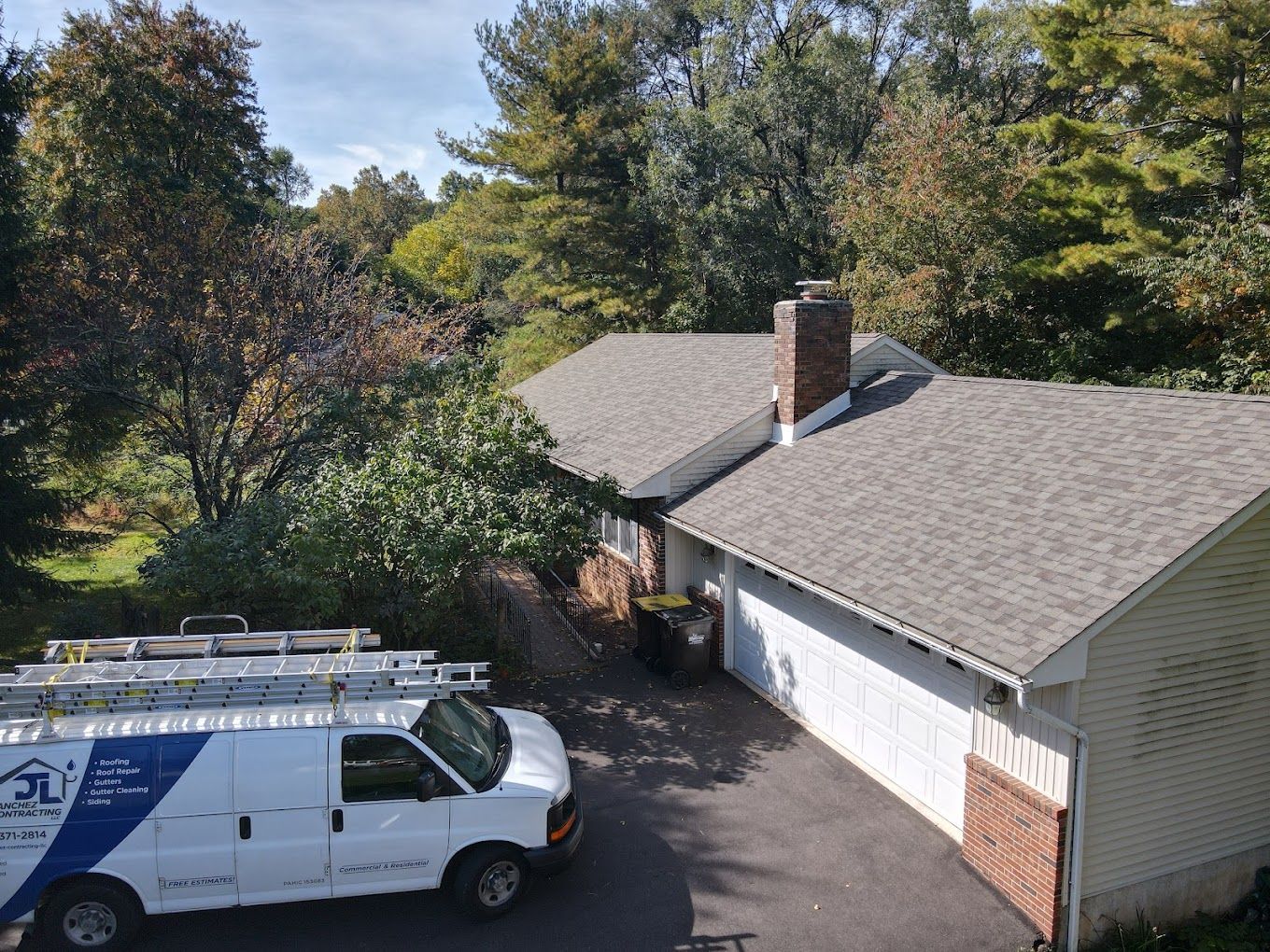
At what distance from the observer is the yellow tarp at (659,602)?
1256 centimetres

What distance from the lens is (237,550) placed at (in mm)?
11133

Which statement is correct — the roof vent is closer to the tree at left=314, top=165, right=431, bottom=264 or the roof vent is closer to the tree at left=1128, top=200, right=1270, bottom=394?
the tree at left=1128, top=200, right=1270, bottom=394

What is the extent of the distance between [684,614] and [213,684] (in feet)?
22.8

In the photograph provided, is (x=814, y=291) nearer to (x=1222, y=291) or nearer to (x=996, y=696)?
(x=996, y=696)

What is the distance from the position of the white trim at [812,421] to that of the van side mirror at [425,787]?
8.27m

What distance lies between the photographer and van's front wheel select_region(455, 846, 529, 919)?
687 cm

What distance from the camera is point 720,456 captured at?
1344cm

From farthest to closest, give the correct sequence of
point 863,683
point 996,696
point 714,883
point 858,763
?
1. point 858,763
2. point 863,683
3. point 714,883
4. point 996,696

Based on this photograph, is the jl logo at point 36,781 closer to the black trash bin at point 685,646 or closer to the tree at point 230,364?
the black trash bin at point 685,646

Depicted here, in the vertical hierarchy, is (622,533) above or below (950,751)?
above

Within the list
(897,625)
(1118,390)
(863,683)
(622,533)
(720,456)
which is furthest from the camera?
(622,533)

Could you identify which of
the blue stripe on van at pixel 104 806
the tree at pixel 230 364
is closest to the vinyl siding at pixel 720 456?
the tree at pixel 230 364

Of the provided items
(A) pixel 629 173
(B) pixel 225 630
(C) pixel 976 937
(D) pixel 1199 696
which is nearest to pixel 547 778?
(C) pixel 976 937

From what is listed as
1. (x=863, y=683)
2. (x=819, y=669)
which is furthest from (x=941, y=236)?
(x=863, y=683)
